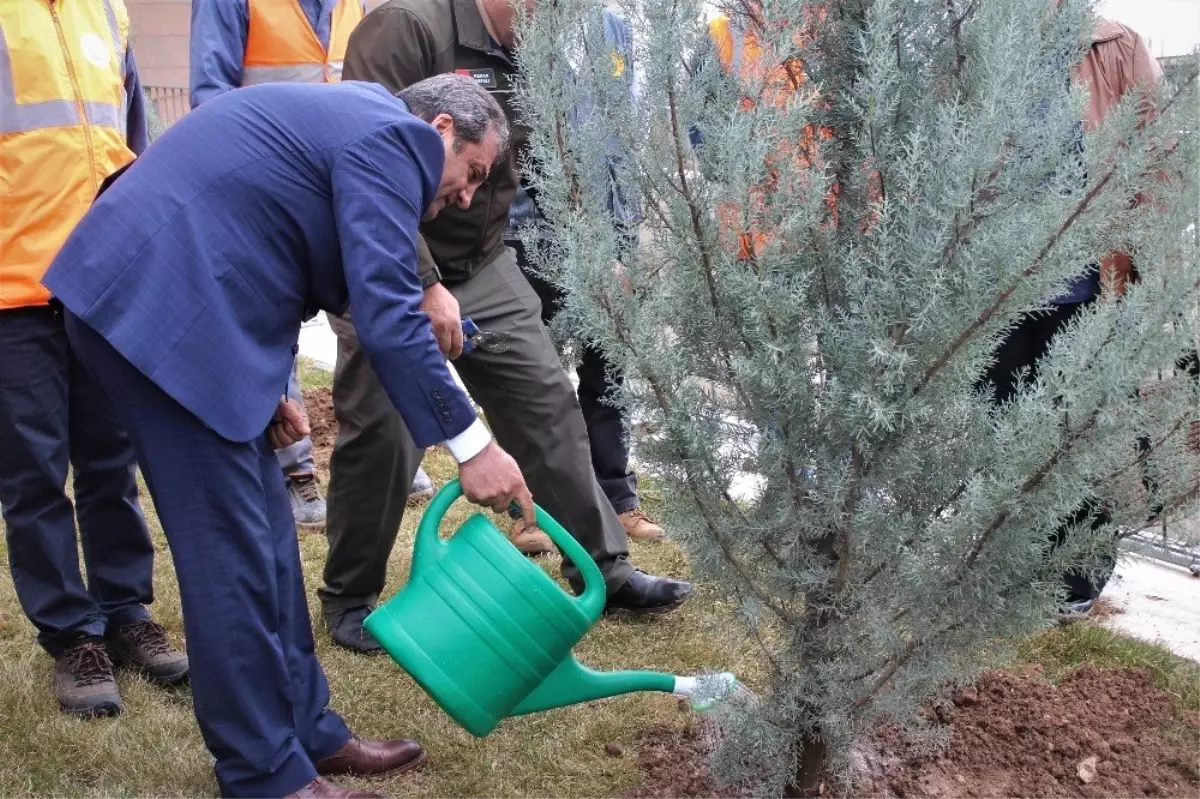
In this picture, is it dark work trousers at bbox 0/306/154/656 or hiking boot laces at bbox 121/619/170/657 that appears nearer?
dark work trousers at bbox 0/306/154/656

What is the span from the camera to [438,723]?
3297 mm

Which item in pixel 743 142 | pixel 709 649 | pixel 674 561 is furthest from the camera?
pixel 674 561

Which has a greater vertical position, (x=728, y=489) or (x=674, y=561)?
(x=728, y=489)

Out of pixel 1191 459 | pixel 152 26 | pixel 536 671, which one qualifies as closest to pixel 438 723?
pixel 536 671

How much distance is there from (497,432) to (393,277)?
144 centimetres

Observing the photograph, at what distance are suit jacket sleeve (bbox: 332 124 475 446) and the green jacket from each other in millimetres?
1112

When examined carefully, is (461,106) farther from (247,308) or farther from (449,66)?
(449,66)

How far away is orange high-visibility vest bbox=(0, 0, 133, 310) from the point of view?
3.22 m

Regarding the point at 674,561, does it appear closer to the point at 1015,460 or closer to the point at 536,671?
the point at 536,671

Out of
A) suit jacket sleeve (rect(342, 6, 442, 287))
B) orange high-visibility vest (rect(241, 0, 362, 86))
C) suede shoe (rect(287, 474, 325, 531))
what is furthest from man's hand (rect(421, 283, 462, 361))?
suede shoe (rect(287, 474, 325, 531))

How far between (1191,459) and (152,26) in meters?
22.4

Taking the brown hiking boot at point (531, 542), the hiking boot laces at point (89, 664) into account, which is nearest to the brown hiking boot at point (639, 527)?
the brown hiking boot at point (531, 542)

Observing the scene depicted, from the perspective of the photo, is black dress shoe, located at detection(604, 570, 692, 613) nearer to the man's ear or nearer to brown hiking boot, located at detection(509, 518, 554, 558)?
brown hiking boot, located at detection(509, 518, 554, 558)

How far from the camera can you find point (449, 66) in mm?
3629
